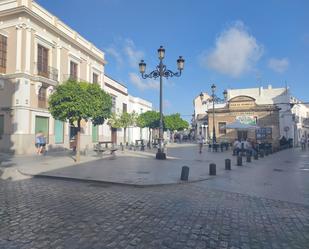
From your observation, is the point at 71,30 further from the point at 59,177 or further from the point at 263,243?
the point at 263,243

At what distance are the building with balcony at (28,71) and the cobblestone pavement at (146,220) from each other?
44.3ft

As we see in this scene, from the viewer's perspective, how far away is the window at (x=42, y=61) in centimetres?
2125

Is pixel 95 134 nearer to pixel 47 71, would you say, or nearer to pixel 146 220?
pixel 47 71

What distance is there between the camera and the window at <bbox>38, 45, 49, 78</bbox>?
2125 cm

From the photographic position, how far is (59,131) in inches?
922

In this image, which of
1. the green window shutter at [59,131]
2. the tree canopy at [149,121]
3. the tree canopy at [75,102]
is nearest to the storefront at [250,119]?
the tree canopy at [149,121]

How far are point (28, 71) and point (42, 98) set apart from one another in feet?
8.25

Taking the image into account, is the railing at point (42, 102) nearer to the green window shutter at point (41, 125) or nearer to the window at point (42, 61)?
the green window shutter at point (41, 125)

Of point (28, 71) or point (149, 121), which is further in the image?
point (149, 121)

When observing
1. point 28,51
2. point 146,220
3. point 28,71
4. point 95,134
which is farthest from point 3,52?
point 146,220

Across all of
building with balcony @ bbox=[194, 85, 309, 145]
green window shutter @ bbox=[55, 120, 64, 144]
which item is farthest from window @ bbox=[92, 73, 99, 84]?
building with balcony @ bbox=[194, 85, 309, 145]

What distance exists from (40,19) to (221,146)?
62.0 feet

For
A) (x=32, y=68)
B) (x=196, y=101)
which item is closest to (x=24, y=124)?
(x=32, y=68)

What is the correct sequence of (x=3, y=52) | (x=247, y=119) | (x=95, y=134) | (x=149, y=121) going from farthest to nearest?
1. (x=247, y=119)
2. (x=149, y=121)
3. (x=95, y=134)
4. (x=3, y=52)
